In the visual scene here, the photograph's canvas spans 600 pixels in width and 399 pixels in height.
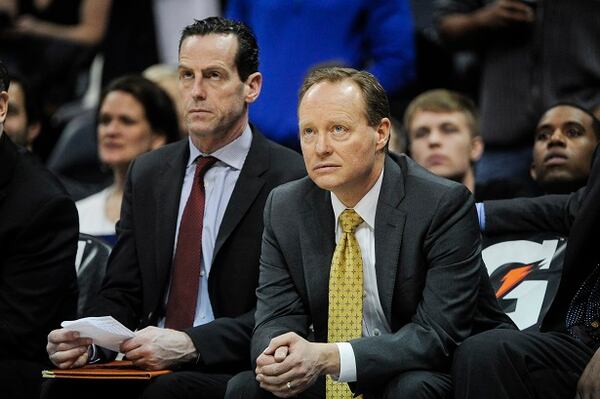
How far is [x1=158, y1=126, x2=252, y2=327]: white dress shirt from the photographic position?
504cm

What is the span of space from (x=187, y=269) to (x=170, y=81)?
2.45 m

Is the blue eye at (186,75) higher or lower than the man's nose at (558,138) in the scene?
higher

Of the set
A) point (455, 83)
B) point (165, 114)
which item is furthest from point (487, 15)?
Answer: point (165, 114)

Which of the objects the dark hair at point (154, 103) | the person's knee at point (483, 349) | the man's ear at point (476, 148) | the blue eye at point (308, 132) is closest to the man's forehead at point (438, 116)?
the man's ear at point (476, 148)

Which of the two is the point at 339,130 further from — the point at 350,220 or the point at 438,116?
the point at 438,116

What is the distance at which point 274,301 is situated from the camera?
178 inches

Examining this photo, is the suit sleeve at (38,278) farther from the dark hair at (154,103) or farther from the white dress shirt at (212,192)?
the dark hair at (154,103)

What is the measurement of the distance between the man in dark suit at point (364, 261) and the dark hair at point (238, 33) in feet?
2.19

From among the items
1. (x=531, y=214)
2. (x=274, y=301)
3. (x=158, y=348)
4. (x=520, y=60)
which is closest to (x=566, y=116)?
(x=531, y=214)

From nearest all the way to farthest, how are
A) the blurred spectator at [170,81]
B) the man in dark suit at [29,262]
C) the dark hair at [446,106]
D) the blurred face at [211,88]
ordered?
the man in dark suit at [29,262] → the blurred face at [211,88] → the dark hair at [446,106] → the blurred spectator at [170,81]

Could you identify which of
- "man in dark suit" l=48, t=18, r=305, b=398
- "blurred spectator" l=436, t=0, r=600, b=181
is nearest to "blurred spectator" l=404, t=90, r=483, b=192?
"blurred spectator" l=436, t=0, r=600, b=181

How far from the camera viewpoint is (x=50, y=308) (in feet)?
16.4

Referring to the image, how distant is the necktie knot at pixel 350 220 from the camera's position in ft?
14.8

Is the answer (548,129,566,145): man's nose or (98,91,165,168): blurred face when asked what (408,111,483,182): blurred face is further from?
(98,91,165,168): blurred face
